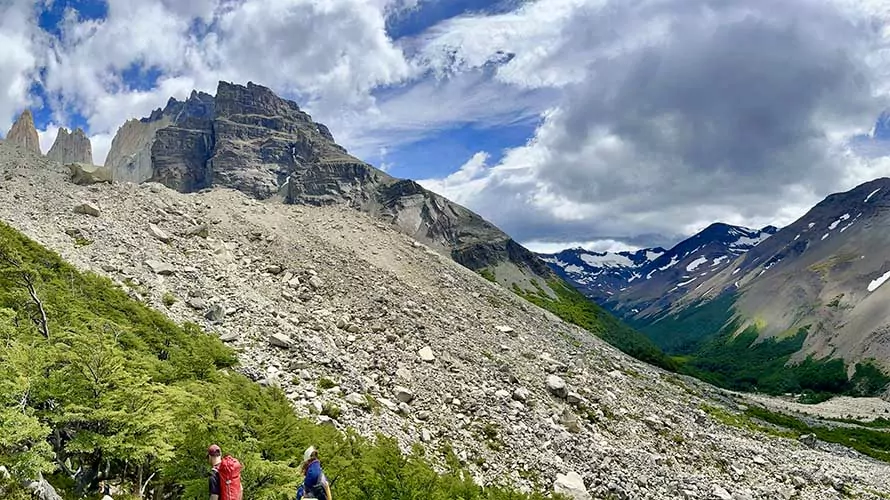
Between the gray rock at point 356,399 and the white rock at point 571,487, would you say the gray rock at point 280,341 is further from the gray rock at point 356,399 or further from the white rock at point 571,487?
the white rock at point 571,487

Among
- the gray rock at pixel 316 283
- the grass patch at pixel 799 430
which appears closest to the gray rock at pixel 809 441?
the grass patch at pixel 799 430

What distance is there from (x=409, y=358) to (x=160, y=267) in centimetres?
2248

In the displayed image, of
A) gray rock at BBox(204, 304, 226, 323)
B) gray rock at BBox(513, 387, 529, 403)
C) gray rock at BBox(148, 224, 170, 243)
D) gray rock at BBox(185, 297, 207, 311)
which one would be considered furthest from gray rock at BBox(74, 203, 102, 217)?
gray rock at BBox(513, 387, 529, 403)

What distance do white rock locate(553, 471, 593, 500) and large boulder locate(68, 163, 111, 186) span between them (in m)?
59.0

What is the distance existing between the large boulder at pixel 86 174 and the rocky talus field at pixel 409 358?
137 cm

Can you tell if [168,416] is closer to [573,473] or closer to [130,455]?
[130,455]

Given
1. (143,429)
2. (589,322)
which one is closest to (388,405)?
(143,429)

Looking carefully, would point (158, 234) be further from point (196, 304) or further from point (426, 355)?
point (426, 355)

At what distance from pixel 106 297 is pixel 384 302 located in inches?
958

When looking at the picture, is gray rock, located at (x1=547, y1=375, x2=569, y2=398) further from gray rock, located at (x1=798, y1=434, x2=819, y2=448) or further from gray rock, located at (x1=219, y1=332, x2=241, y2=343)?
gray rock, located at (x1=798, y1=434, x2=819, y2=448)

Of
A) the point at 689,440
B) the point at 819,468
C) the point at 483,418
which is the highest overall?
the point at 483,418

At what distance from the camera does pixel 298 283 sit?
5544cm

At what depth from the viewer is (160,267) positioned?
47.7 metres

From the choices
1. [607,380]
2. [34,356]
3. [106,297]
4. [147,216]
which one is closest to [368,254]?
[147,216]
